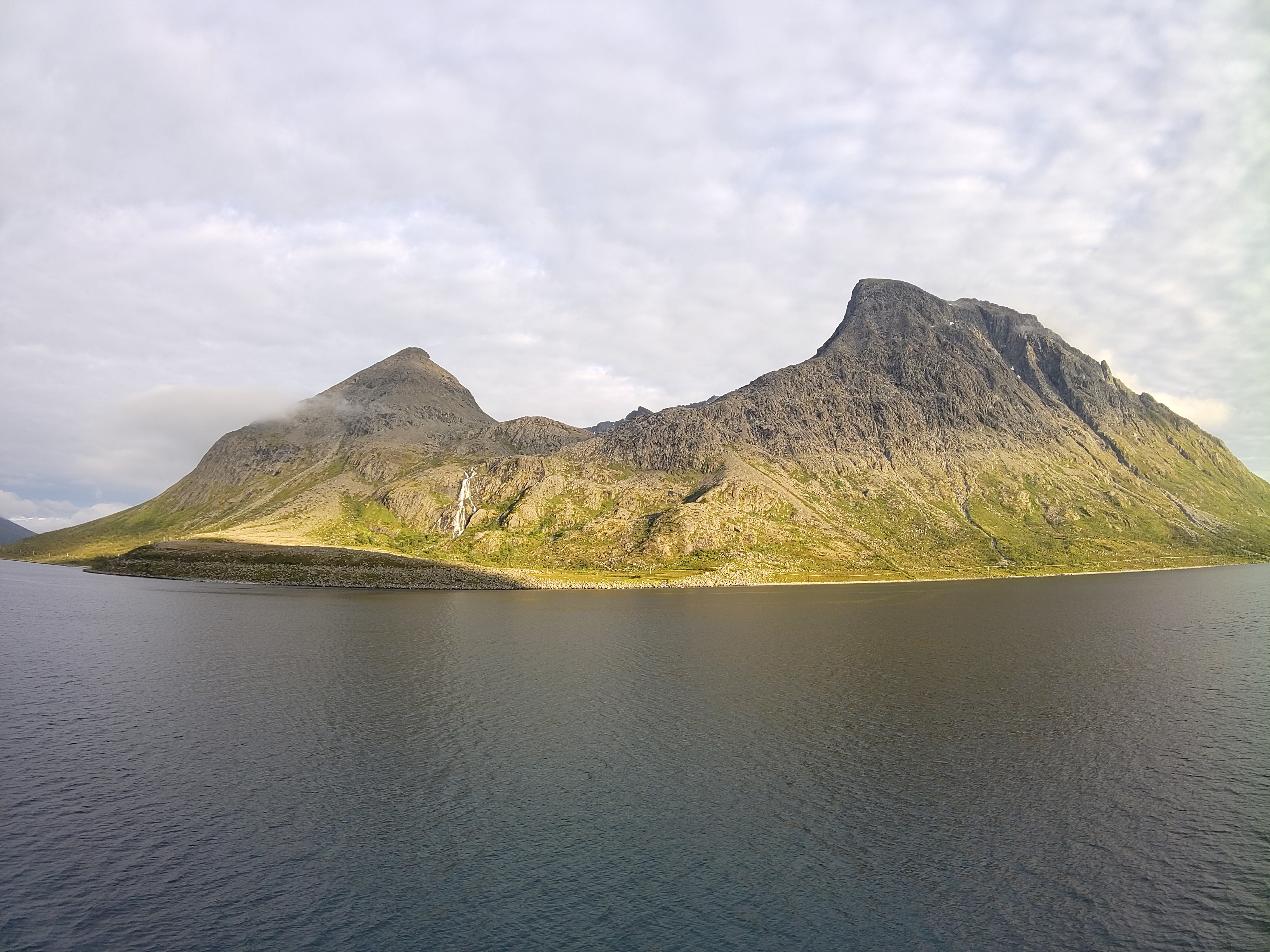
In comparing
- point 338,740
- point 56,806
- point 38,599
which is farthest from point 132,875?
point 38,599

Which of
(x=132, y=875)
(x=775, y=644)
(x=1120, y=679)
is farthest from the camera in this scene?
(x=775, y=644)

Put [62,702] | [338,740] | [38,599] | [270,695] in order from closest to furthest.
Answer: [338,740] < [62,702] < [270,695] < [38,599]

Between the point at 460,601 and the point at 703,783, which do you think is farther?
the point at 460,601

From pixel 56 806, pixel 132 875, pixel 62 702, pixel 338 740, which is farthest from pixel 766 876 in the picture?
pixel 62 702

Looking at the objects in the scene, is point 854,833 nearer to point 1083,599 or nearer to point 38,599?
point 1083,599

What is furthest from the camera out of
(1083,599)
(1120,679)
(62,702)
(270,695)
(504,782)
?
(1083,599)

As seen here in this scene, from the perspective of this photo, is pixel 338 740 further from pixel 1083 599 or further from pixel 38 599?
pixel 1083 599
